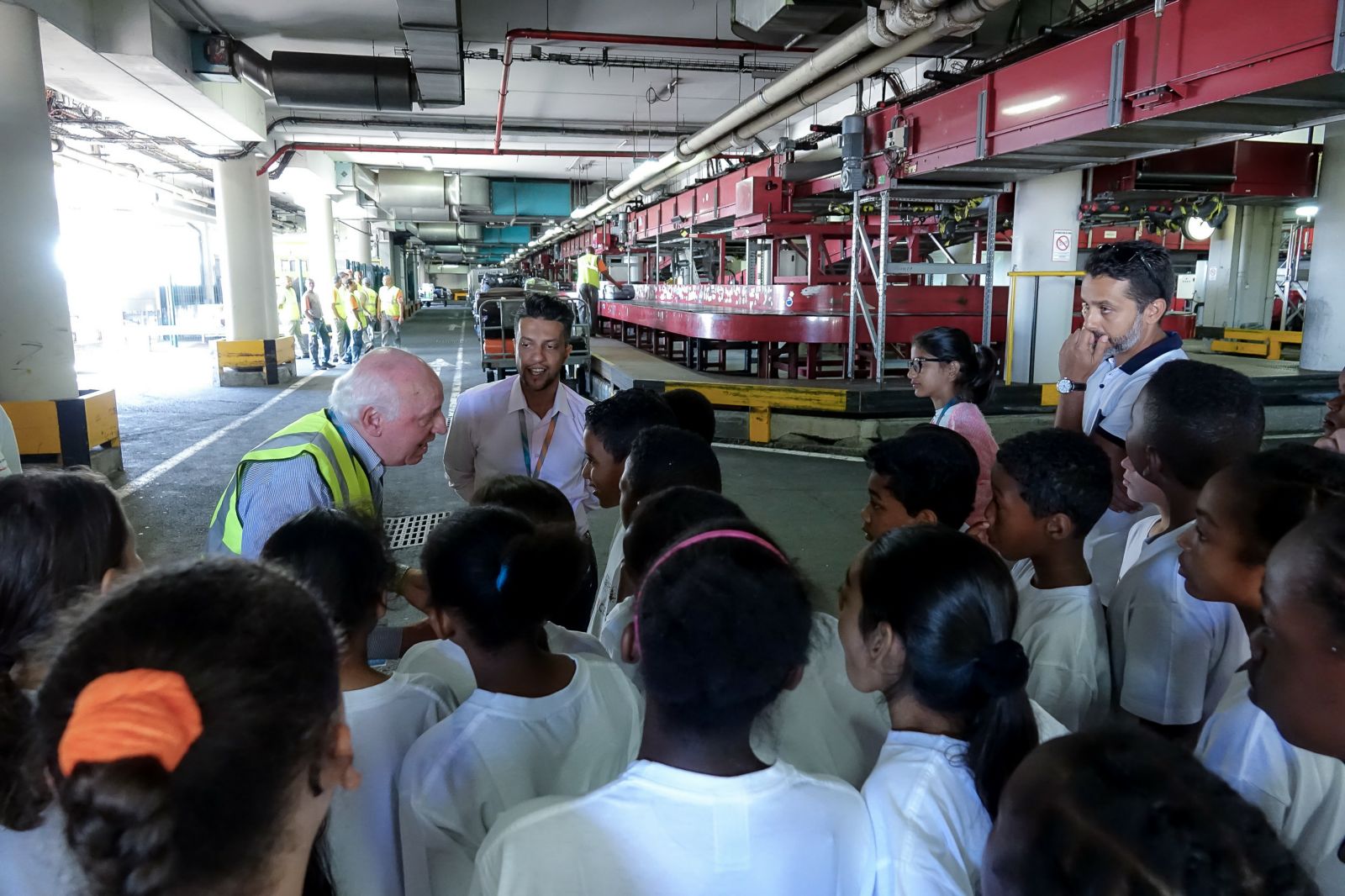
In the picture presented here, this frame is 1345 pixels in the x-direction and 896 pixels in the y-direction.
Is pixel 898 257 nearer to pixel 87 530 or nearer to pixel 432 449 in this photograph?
pixel 432 449

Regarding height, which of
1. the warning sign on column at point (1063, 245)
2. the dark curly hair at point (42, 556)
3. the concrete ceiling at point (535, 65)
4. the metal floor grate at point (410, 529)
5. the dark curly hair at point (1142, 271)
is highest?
the concrete ceiling at point (535, 65)

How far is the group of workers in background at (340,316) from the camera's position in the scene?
53.1 ft

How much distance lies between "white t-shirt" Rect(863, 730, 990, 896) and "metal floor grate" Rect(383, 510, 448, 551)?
14.3ft

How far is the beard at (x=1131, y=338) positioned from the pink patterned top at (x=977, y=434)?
546mm

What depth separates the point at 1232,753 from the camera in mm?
1352

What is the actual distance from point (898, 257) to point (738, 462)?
8.33 metres

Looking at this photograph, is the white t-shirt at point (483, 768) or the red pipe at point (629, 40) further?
the red pipe at point (629, 40)

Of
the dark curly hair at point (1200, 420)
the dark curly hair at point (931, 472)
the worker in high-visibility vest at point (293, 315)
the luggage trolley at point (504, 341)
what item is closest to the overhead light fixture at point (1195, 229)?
the luggage trolley at point (504, 341)

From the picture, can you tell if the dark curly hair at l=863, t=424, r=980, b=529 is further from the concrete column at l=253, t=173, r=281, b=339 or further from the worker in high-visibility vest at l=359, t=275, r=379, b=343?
the worker in high-visibility vest at l=359, t=275, r=379, b=343

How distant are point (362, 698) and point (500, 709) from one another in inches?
11.0

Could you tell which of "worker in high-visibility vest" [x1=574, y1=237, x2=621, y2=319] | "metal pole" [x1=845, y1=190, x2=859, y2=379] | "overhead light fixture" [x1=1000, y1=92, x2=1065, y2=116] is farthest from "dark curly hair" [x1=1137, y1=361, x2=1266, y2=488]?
"worker in high-visibility vest" [x1=574, y1=237, x2=621, y2=319]

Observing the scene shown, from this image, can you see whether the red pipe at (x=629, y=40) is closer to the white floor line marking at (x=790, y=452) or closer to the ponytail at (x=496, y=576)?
the white floor line marking at (x=790, y=452)

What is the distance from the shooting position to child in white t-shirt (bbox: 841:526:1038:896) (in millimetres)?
1246

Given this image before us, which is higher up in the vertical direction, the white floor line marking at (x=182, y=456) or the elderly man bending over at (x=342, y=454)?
the elderly man bending over at (x=342, y=454)
